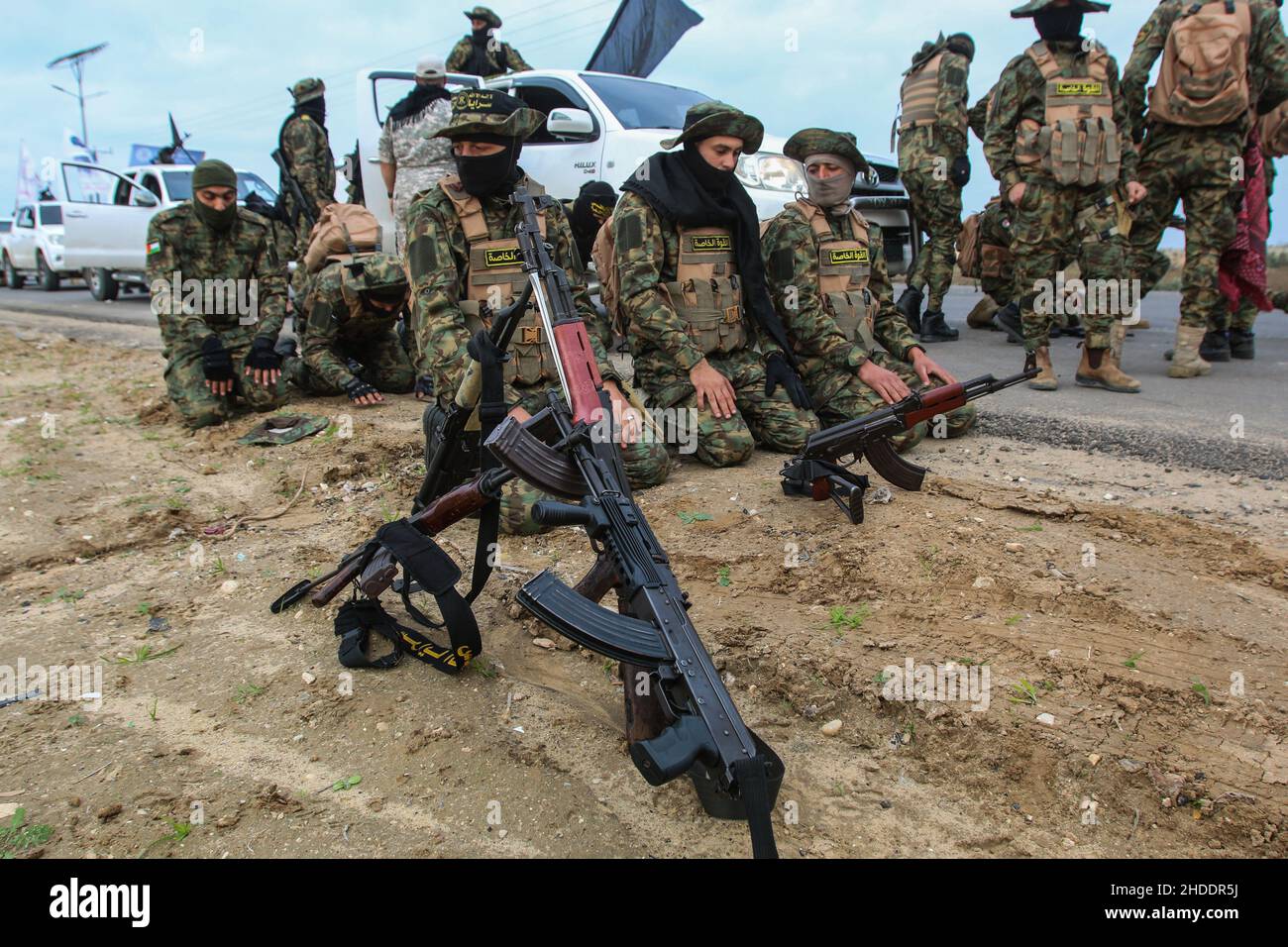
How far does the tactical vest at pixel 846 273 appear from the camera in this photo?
5.04 m

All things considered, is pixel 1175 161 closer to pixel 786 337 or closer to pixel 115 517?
pixel 786 337

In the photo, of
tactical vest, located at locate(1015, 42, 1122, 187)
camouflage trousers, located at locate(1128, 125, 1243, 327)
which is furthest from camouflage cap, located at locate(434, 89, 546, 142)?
camouflage trousers, located at locate(1128, 125, 1243, 327)

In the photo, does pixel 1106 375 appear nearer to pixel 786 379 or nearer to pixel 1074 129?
pixel 1074 129

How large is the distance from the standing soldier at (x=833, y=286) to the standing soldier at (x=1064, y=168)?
1.10 m

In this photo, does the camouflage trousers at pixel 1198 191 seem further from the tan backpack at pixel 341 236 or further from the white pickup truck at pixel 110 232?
the white pickup truck at pixel 110 232

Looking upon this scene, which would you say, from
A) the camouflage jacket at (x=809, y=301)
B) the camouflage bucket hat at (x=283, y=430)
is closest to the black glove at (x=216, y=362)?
the camouflage bucket hat at (x=283, y=430)

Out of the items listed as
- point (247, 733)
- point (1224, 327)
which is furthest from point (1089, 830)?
point (1224, 327)

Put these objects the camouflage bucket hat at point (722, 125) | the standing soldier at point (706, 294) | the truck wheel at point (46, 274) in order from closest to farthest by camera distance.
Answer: the camouflage bucket hat at point (722, 125), the standing soldier at point (706, 294), the truck wheel at point (46, 274)

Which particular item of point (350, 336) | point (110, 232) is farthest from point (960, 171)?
point (110, 232)

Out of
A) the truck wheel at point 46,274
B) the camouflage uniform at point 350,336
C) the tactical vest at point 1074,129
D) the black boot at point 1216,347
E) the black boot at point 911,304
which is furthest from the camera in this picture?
the truck wheel at point 46,274

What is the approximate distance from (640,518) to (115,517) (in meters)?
3.37

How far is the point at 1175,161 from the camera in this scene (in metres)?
5.96

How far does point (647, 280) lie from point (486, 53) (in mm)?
4889

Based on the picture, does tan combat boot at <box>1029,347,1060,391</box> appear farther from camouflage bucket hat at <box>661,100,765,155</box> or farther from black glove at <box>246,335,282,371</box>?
black glove at <box>246,335,282,371</box>
